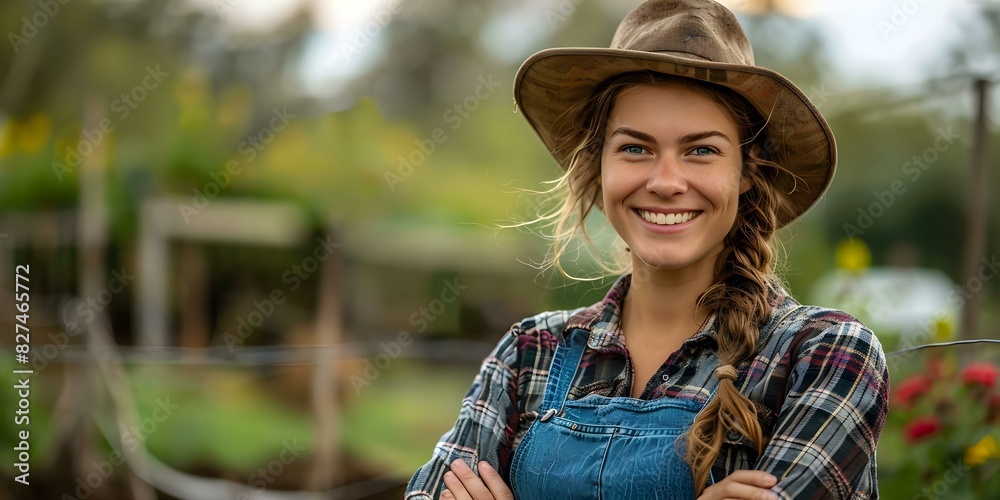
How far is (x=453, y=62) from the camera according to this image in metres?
7.12

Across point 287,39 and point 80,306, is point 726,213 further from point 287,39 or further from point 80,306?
point 287,39

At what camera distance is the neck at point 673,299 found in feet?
5.66

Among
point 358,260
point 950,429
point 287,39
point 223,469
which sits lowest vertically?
point 223,469

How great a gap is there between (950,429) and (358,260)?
160 inches

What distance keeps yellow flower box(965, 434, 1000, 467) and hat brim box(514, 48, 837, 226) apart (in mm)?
1105

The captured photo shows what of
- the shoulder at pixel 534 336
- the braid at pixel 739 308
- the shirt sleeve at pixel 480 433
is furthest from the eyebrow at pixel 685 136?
the shirt sleeve at pixel 480 433

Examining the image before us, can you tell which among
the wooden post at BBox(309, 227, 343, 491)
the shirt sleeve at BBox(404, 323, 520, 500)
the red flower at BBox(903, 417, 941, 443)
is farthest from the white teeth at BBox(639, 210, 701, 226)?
the wooden post at BBox(309, 227, 343, 491)

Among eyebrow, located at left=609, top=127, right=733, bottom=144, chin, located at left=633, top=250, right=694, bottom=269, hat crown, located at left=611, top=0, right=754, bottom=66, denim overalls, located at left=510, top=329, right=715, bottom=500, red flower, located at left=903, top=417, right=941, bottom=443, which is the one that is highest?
hat crown, located at left=611, top=0, right=754, bottom=66

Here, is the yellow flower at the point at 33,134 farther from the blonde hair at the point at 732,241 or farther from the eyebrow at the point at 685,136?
the eyebrow at the point at 685,136

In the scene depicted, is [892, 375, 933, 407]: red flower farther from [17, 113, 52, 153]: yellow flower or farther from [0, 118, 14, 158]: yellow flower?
[0, 118, 14, 158]: yellow flower

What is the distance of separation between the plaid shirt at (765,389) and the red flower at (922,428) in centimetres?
120

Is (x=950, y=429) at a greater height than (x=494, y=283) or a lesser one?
lesser

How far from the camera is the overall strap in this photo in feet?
5.55

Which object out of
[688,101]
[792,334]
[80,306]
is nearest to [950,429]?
[792,334]
